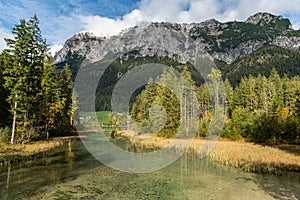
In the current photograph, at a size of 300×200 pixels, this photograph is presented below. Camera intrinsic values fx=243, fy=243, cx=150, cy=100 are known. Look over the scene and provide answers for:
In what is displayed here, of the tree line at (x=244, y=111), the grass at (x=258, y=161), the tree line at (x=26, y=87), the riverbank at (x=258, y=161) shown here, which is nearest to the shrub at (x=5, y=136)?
the tree line at (x=26, y=87)

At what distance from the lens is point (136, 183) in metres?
17.4

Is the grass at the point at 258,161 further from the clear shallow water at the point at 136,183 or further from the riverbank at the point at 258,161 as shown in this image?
the clear shallow water at the point at 136,183

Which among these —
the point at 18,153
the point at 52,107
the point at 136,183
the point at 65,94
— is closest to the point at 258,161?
the point at 136,183

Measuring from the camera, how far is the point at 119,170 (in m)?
21.8

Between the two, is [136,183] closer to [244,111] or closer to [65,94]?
[244,111]

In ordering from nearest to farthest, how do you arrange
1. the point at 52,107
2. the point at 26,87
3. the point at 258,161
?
1. the point at 258,161
2. the point at 26,87
3. the point at 52,107

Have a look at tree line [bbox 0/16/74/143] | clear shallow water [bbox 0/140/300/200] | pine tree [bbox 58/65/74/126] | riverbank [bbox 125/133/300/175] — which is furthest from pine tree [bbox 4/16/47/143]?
riverbank [bbox 125/133/300/175]

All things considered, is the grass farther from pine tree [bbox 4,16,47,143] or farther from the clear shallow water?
pine tree [bbox 4,16,47,143]

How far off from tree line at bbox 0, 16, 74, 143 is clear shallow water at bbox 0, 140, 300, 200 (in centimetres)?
1140

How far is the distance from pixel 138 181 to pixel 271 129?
2808 centimetres

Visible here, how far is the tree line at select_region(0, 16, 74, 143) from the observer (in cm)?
3078

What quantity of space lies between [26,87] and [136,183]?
24250 mm

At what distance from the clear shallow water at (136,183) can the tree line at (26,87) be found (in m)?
11.4

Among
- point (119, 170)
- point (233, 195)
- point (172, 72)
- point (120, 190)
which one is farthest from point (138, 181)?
point (172, 72)
